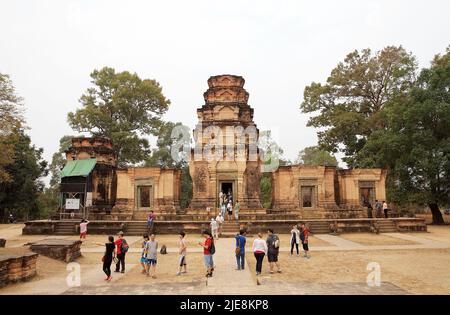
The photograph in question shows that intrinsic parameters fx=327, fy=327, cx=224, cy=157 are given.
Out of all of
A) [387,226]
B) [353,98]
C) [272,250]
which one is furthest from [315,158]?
[272,250]

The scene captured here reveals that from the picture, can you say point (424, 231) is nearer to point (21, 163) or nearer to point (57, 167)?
point (21, 163)

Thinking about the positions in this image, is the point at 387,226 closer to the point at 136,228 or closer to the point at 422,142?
the point at 422,142

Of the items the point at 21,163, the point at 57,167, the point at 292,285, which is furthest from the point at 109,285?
the point at 57,167

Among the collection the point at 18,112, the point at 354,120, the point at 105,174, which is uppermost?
the point at 354,120

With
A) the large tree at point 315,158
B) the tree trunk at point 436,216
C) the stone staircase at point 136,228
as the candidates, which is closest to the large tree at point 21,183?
the stone staircase at point 136,228

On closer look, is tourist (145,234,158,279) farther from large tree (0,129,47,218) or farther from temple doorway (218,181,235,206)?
large tree (0,129,47,218)

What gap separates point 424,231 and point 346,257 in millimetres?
11953

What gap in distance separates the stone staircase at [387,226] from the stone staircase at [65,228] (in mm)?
20425

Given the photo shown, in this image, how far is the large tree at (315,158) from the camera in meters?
59.0

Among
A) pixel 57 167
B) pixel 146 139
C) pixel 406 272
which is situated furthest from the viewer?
pixel 57 167

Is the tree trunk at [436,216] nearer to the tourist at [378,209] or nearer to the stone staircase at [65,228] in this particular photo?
the tourist at [378,209]

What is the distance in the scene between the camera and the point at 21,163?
34750 mm

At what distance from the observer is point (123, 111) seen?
38844mm

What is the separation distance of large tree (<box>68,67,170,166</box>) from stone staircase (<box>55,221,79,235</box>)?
15.5 metres
